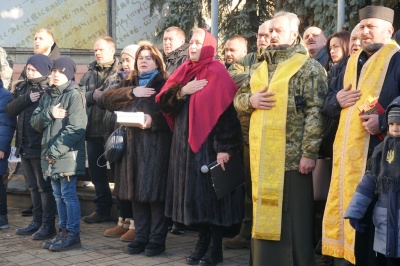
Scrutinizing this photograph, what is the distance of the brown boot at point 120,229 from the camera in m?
6.91

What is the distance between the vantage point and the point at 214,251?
18.3 ft

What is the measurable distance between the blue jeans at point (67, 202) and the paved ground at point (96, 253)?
0.27m

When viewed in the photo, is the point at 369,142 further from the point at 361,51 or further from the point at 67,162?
the point at 67,162

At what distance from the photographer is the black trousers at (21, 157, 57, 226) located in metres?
6.74

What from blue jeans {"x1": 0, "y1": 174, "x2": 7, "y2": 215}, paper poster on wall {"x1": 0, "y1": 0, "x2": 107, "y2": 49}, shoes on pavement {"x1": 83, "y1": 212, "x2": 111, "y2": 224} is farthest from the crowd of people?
paper poster on wall {"x1": 0, "y1": 0, "x2": 107, "y2": 49}

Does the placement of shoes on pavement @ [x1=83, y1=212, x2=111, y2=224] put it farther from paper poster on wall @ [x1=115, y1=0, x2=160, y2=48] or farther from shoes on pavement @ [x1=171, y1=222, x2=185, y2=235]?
paper poster on wall @ [x1=115, y1=0, x2=160, y2=48]

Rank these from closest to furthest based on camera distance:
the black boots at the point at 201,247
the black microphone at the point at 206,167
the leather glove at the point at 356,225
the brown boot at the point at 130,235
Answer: the leather glove at the point at 356,225 < the black microphone at the point at 206,167 < the black boots at the point at 201,247 < the brown boot at the point at 130,235

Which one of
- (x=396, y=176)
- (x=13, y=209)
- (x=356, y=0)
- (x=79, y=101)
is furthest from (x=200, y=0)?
(x=396, y=176)

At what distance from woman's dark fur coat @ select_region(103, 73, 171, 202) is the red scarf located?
562 mm

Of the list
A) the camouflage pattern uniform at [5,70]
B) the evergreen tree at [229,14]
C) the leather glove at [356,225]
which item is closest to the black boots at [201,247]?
the leather glove at [356,225]

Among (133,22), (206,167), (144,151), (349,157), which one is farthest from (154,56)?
(133,22)

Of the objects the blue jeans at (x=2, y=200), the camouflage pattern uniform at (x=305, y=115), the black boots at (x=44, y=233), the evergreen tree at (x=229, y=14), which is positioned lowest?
the black boots at (x=44, y=233)

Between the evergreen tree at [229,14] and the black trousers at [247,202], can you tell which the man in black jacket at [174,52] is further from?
the evergreen tree at [229,14]

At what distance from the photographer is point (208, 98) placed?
543 cm
